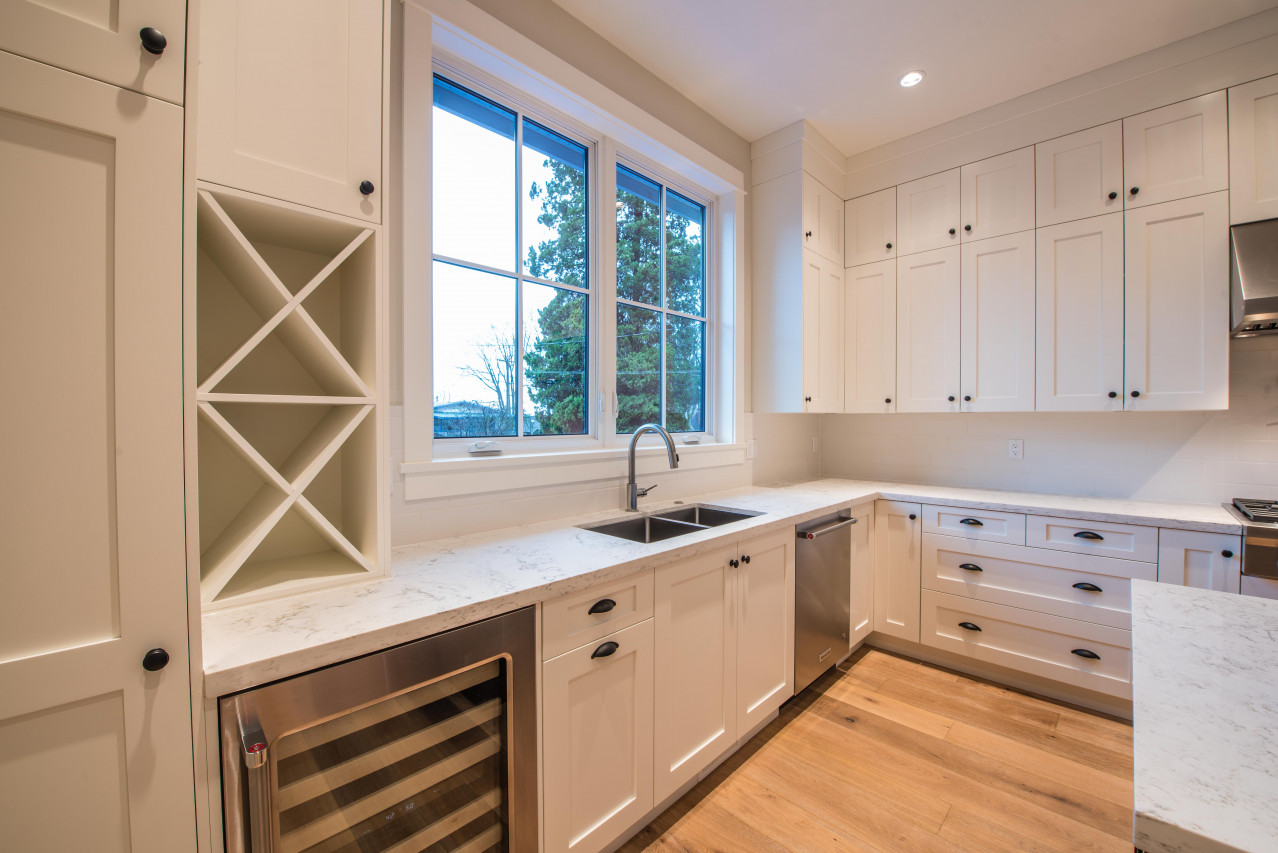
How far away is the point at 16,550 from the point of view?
0.69m

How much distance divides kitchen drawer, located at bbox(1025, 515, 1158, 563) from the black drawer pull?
82.3 inches

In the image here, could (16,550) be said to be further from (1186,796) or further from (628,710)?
(1186,796)

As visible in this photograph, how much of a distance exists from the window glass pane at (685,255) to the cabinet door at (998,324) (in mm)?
1414

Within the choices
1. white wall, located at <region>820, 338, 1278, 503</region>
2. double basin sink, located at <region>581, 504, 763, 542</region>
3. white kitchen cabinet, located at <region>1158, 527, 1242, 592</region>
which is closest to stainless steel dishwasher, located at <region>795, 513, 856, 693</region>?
double basin sink, located at <region>581, 504, 763, 542</region>

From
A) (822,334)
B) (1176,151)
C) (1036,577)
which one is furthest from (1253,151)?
(1036,577)

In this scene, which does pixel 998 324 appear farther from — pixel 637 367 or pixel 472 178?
pixel 472 178

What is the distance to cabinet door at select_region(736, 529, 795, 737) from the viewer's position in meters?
1.92

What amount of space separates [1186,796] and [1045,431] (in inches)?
111

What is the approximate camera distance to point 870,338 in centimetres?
318

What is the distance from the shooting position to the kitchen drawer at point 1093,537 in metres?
2.15

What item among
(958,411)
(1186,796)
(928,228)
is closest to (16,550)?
(1186,796)

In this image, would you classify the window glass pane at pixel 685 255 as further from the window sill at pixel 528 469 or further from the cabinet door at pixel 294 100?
the cabinet door at pixel 294 100

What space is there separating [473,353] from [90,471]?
1204 mm

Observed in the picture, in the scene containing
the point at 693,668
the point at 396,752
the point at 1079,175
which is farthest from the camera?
the point at 1079,175
